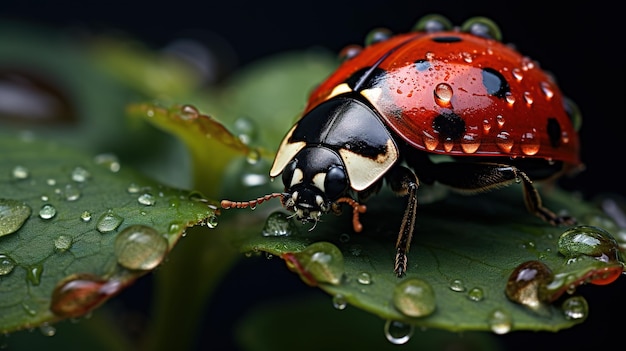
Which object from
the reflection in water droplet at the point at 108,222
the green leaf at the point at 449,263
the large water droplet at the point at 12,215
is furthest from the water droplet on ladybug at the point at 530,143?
the large water droplet at the point at 12,215

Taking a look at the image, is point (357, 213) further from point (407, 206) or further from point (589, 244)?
point (589, 244)

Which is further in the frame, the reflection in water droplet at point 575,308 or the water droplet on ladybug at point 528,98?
the water droplet on ladybug at point 528,98

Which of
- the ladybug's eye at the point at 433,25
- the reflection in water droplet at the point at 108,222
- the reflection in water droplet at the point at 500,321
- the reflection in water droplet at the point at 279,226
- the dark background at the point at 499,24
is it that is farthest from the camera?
the dark background at the point at 499,24

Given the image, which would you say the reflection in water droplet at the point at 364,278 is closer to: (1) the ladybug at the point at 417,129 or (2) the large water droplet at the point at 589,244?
(1) the ladybug at the point at 417,129

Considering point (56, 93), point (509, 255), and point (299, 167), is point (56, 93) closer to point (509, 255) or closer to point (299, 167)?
point (299, 167)

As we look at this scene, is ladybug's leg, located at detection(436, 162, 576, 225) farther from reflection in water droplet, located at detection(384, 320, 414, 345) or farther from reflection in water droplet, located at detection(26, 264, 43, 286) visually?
reflection in water droplet, located at detection(26, 264, 43, 286)

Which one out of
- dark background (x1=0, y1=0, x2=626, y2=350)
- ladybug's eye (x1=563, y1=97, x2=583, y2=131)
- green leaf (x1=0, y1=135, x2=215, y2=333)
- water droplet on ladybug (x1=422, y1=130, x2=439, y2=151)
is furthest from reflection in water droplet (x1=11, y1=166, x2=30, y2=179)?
dark background (x1=0, y1=0, x2=626, y2=350)

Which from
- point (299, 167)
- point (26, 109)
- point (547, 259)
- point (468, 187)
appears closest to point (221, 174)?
point (299, 167)
